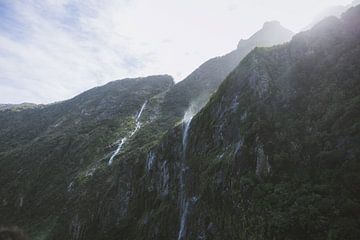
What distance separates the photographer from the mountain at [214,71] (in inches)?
4496

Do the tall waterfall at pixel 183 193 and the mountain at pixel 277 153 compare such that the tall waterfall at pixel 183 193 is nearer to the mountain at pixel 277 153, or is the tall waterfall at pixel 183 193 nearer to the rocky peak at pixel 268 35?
the mountain at pixel 277 153

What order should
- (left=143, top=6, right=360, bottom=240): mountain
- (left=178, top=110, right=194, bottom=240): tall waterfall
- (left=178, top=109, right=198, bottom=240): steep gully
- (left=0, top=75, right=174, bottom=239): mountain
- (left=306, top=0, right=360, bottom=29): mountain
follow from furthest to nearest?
1. (left=306, top=0, right=360, bottom=29): mountain
2. (left=0, top=75, right=174, bottom=239): mountain
3. (left=178, top=109, right=198, bottom=240): steep gully
4. (left=178, top=110, right=194, bottom=240): tall waterfall
5. (left=143, top=6, right=360, bottom=240): mountain

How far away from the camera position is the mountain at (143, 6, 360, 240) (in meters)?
20.4

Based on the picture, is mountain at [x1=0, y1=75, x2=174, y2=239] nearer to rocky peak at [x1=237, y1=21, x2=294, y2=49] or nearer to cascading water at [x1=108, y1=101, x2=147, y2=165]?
cascading water at [x1=108, y1=101, x2=147, y2=165]

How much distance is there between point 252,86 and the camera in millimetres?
34250

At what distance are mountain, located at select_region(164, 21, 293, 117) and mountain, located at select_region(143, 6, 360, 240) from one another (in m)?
66.8

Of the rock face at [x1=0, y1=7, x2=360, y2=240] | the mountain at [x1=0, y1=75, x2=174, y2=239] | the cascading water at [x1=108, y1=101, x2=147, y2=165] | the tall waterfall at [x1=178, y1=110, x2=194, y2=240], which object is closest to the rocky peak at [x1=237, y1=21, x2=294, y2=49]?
the mountain at [x1=0, y1=75, x2=174, y2=239]

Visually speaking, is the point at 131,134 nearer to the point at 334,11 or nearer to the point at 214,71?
the point at 214,71

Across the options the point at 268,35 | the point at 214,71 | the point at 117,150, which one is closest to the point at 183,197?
the point at 117,150

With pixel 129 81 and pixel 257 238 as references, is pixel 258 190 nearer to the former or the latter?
pixel 257 238

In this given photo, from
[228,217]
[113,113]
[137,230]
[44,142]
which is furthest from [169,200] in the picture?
[113,113]

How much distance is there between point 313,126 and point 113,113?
10031cm

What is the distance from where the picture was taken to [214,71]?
130625 mm

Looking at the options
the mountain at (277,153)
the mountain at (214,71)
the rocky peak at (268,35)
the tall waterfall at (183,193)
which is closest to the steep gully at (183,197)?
the tall waterfall at (183,193)
